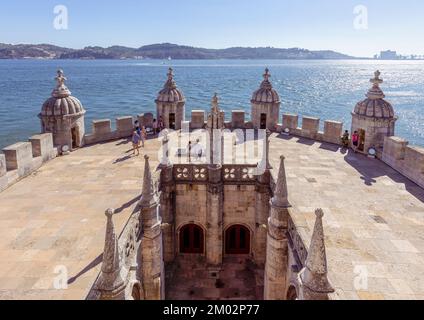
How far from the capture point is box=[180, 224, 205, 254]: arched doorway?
1841 centimetres

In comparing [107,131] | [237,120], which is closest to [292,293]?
[237,120]

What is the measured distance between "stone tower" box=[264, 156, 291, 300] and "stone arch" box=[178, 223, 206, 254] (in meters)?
5.26

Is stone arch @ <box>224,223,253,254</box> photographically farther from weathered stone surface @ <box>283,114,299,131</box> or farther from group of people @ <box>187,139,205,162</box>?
weathered stone surface @ <box>283,114,299,131</box>

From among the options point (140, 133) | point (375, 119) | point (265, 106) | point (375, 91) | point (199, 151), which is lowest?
point (199, 151)

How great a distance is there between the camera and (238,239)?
1873 centimetres

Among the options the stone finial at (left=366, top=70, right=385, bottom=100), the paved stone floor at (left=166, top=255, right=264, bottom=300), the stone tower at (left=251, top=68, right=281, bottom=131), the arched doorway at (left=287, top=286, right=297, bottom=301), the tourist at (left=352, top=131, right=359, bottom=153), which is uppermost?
the stone finial at (left=366, top=70, right=385, bottom=100)

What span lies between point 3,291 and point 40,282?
86 centimetres

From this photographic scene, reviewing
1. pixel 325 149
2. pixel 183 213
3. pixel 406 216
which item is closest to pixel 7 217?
pixel 183 213

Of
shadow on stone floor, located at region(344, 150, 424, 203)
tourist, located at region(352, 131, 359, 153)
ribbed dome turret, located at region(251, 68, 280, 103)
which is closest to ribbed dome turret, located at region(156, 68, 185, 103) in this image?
ribbed dome turret, located at region(251, 68, 280, 103)

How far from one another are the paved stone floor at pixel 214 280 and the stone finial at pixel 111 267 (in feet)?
26.3

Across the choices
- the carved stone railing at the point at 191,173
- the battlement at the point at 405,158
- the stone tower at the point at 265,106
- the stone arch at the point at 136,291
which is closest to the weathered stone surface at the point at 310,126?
the stone tower at the point at 265,106

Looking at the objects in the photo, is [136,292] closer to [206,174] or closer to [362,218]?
[206,174]

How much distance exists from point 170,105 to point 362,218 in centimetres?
1614

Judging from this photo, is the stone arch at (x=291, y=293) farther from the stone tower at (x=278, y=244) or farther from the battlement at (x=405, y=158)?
the battlement at (x=405, y=158)
